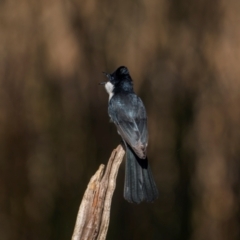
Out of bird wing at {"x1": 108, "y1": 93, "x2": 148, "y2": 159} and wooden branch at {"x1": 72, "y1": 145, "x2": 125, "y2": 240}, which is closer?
wooden branch at {"x1": 72, "y1": 145, "x2": 125, "y2": 240}

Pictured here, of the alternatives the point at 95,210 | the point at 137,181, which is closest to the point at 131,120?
the point at 137,181

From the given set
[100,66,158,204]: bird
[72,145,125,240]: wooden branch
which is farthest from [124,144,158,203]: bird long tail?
[72,145,125,240]: wooden branch

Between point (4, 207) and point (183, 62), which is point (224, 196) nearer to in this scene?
point (183, 62)

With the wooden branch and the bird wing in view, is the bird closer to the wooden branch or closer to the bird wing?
the bird wing

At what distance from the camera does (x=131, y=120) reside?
358 centimetres

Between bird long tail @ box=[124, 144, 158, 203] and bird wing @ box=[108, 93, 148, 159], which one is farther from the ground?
bird wing @ box=[108, 93, 148, 159]

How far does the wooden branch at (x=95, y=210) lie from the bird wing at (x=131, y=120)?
44 centimetres

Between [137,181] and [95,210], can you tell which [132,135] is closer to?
[137,181]

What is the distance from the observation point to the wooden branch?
275cm

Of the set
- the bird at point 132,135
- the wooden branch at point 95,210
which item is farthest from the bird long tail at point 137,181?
the wooden branch at point 95,210

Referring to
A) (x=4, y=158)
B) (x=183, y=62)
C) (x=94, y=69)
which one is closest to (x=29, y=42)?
(x=94, y=69)

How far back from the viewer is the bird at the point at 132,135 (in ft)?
10.8

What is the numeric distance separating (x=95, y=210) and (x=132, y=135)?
72 centimetres

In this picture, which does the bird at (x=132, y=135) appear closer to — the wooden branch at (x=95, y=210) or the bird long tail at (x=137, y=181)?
the bird long tail at (x=137, y=181)
